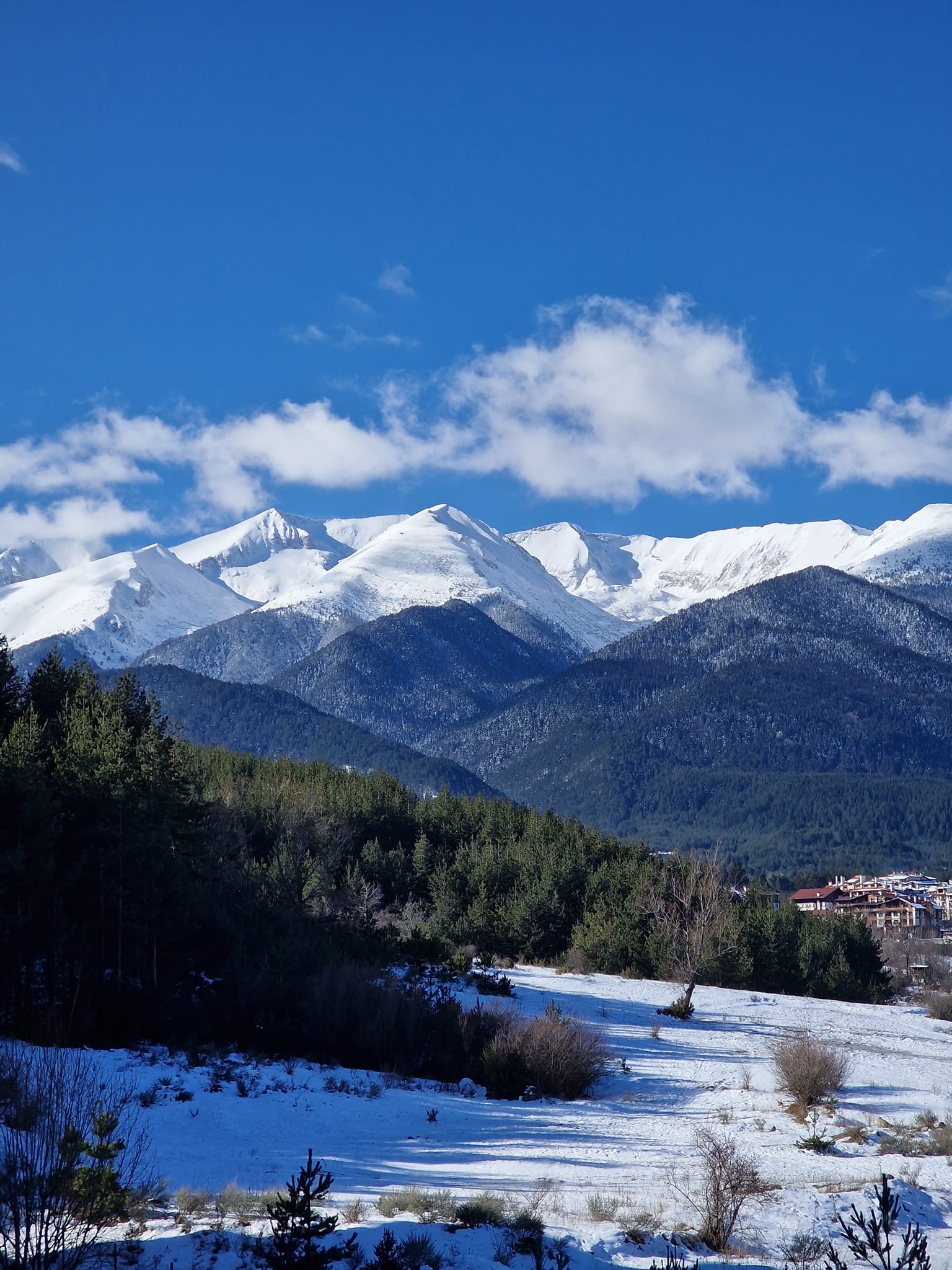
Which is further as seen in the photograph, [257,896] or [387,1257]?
[257,896]

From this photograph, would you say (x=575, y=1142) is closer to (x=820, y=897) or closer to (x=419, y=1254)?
(x=419, y=1254)

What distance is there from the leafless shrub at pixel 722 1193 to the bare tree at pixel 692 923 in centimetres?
2230

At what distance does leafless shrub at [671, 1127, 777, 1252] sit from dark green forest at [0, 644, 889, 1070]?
8752mm

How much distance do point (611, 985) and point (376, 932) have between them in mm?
10295

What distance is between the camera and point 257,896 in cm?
4106

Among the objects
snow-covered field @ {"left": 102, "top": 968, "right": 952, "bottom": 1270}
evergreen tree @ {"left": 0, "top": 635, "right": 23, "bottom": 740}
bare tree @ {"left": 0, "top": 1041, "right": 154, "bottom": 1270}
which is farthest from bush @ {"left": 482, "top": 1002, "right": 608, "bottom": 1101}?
evergreen tree @ {"left": 0, "top": 635, "right": 23, "bottom": 740}

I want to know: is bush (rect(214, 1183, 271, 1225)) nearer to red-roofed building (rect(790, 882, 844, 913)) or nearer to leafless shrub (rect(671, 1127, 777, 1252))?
leafless shrub (rect(671, 1127, 777, 1252))

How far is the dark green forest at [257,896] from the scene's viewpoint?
27.1 meters

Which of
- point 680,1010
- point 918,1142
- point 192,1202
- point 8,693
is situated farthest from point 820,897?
point 192,1202

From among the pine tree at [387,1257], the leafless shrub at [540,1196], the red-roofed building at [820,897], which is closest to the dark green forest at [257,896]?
the pine tree at [387,1257]

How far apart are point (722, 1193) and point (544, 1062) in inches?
465

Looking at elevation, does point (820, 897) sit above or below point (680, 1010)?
below

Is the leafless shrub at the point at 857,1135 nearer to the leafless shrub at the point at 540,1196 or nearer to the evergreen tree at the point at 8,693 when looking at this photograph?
the leafless shrub at the point at 540,1196

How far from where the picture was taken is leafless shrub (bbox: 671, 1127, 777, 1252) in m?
13.5
